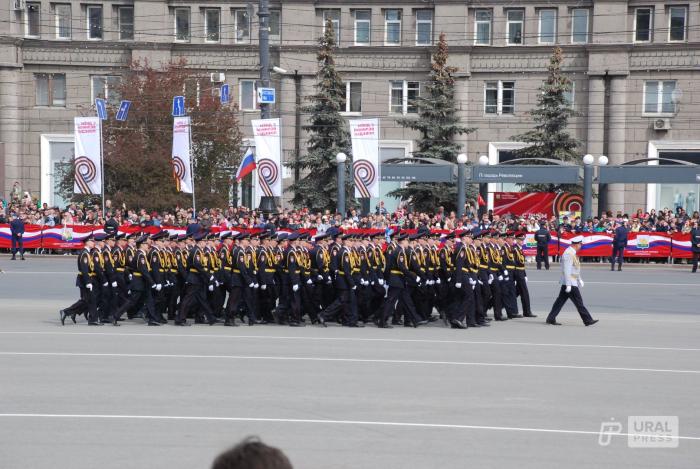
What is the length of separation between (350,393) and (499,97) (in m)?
39.0

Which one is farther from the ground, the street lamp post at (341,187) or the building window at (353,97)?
the building window at (353,97)

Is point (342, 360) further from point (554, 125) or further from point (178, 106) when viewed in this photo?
point (554, 125)

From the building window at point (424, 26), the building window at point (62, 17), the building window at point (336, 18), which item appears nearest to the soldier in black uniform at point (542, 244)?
the building window at point (424, 26)

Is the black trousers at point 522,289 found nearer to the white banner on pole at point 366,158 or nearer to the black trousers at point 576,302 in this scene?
the black trousers at point 576,302

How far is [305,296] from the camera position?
19.8 m

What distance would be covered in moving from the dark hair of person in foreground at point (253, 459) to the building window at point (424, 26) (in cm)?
4686

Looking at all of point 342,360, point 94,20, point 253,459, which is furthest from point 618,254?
point 253,459

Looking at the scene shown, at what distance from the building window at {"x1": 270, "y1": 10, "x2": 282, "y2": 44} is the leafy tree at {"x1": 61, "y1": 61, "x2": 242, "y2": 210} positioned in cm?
584

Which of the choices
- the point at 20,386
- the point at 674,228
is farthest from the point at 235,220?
the point at 20,386

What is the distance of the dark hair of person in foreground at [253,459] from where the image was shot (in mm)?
3498

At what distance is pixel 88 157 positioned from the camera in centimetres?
3325

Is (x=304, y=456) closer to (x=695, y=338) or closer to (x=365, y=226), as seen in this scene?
(x=695, y=338)

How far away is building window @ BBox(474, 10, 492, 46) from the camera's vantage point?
1934 inches

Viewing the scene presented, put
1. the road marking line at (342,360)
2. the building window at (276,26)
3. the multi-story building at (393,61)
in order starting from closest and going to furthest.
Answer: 1. the road marking line at (342,360)
2. the multi-story building at (393,61)
3. the building window at (276,26)
